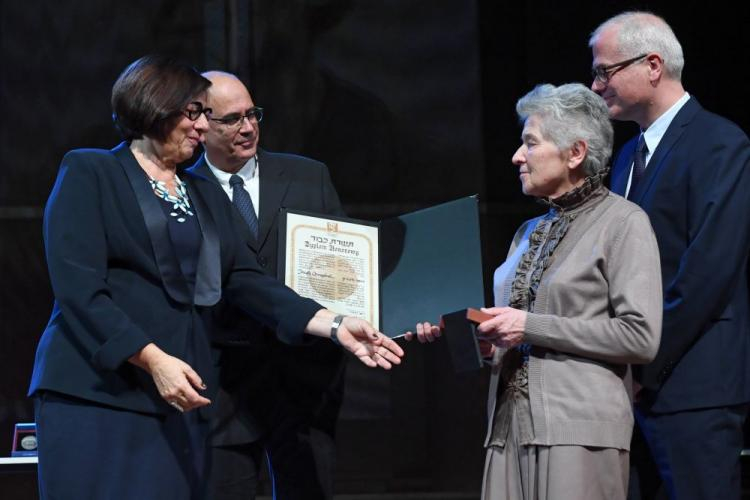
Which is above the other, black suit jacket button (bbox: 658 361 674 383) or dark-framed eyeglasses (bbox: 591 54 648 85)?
dark-framed eyeglasses (bbox: 591 54 648 85)

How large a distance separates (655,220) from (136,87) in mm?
1270

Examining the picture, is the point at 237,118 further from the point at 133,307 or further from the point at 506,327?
the point at 506,327

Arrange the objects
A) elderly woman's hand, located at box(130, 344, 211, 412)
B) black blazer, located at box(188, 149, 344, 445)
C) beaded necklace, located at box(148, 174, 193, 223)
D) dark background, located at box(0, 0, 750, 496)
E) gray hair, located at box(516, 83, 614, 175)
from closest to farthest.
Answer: elderly woman's hand, located at box(130, 344, 211, 412)
beaded necklace, located at box(148, 174, 193, 223)
gray hair, located at box(516, 83, 614, 175)
black blazer, located at box(188, 149, 344, 445)
dark background, located at box(0, 0, 750, 496)

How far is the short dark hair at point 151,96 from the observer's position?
2.31 metres

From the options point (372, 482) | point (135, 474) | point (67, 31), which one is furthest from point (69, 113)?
point (135, 474)

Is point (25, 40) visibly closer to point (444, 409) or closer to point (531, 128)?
point (444, 409)

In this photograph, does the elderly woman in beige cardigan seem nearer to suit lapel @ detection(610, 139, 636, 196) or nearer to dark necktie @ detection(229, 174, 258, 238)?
suit lapel @ detection(610, 139, 636, 196)

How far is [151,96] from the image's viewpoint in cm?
231

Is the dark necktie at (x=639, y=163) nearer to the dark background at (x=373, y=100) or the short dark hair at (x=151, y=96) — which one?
the short dark hair at (x=151, y=96)

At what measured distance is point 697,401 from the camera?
250cm

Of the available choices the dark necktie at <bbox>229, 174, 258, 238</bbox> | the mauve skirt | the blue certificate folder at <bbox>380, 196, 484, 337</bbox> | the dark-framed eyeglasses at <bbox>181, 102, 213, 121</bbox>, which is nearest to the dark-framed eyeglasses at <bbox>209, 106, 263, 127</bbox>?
the dark necktie at <bbox>229, 174, 258, 238</bbox>

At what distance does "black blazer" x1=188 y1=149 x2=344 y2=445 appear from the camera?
9.27 feet

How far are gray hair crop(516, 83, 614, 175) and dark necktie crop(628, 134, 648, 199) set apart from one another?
1.10 feet

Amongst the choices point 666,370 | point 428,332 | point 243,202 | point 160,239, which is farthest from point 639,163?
point 160,239
